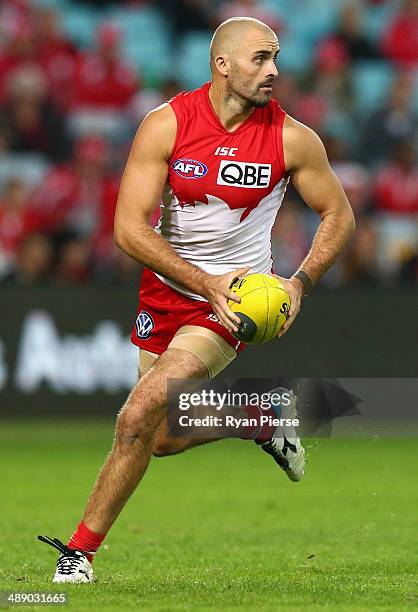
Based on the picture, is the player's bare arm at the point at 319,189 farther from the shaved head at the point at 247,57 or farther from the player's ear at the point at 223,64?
the player's ear at the point at 223,64

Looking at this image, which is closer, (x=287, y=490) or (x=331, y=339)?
(x=287, y=490)

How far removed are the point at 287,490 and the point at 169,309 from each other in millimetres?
3729

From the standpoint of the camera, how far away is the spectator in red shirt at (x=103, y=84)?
55.0ft

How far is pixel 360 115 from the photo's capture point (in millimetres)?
17297

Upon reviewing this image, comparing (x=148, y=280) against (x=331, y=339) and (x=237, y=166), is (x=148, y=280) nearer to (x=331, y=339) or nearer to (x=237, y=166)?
(x=237, y=166)

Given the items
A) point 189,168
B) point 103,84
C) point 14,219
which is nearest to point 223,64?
point 189,168

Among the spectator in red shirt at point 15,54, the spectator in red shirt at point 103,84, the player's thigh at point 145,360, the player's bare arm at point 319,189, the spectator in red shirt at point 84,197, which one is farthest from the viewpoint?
the spectator in red shirt at point 103,84

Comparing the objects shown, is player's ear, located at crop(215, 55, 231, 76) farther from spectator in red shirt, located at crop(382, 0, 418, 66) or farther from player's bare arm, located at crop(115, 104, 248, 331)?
spectator in red shirt, located at crop(382, 0, 418, 66)

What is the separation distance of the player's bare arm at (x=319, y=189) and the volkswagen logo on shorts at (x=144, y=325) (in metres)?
0.95

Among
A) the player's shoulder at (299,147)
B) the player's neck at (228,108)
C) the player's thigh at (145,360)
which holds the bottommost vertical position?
the player's thigh at (145,360)

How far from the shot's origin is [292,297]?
A: 6.62 meters

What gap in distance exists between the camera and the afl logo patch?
273 inches

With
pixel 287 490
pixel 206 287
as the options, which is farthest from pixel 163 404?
pixel 287 490

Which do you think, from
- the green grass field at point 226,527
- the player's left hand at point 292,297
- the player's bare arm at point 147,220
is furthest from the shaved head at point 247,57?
the green grass field at point 226,527
